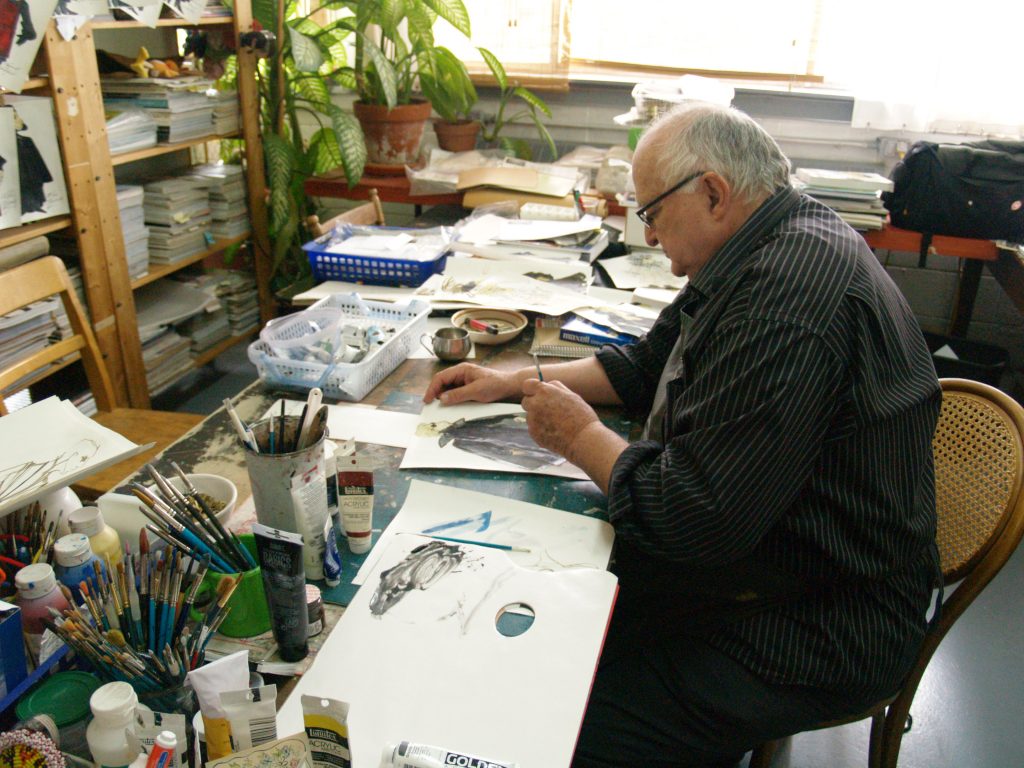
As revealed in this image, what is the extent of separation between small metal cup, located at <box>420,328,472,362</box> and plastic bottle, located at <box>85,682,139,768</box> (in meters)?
1.06

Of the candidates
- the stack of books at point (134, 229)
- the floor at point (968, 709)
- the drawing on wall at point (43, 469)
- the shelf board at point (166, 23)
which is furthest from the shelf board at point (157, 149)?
the floor at point (968, 709)

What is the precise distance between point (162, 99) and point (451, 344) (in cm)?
186

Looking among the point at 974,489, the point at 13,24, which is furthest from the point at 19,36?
the point at 974,489

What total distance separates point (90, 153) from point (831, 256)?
227 cm

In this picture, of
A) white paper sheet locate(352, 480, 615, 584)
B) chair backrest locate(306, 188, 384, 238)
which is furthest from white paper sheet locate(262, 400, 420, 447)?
chair backrest locate(306, 188, 384, 238)

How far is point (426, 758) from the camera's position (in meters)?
0.73

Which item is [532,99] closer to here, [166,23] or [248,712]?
[166,23]

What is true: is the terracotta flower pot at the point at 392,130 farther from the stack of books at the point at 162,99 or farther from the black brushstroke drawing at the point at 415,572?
the black brushstroke drawing at the point at 415,572

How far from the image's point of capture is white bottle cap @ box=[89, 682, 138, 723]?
0.67m

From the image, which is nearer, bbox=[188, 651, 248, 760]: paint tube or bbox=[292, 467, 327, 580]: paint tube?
bbox=[188, 651, 248, 760]: paint tube

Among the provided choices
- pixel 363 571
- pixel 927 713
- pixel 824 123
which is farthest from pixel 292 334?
pixel 824 123

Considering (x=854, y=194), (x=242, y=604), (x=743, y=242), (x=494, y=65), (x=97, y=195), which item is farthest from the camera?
(x=494, y=65)

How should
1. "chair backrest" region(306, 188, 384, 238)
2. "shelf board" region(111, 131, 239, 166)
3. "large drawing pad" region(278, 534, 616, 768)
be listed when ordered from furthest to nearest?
"shelf board" region(111, 131, 239, 166) < "chair backrest" region(306, 188, 384, 238) < "large drawing pad" region(278, 534, 616, 768)

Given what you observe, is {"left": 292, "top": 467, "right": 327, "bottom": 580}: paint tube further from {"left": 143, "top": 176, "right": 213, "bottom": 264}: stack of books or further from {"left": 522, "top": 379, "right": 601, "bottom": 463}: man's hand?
{"left": 143, "top": 176, "right": 213, "bottom": 264}: stack of books
